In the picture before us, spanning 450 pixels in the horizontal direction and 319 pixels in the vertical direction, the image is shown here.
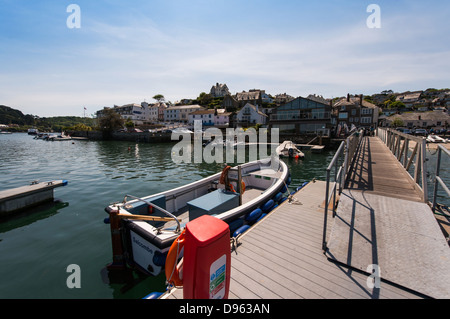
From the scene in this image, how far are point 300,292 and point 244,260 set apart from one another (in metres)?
1.38

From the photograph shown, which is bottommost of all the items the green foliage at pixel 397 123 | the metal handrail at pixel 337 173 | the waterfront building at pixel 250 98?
the metal handrail at pixel 337 173

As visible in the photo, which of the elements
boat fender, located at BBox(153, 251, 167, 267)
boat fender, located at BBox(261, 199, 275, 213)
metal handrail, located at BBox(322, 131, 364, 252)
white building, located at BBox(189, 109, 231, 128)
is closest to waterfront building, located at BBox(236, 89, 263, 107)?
white building, located at BBox(189, 109, 231, 128)

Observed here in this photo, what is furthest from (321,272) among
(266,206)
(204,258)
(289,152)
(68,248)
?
(289,152)

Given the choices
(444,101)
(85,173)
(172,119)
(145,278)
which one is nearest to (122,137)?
(172,119)

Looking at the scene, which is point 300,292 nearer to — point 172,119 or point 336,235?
point 336,235

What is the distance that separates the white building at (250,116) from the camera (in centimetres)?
7044

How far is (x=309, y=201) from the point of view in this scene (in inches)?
340

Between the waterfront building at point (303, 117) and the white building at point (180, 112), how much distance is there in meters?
53.6

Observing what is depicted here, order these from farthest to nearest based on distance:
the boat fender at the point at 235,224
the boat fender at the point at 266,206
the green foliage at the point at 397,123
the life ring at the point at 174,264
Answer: the green foliage at the point at 397,123 → the boat fender at the point at 266,206 → the boat fender at the point at 235,224 → the life ring at the point at 174,264

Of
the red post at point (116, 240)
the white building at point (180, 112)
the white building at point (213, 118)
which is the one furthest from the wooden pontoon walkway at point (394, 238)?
the white building at point (180, 112)

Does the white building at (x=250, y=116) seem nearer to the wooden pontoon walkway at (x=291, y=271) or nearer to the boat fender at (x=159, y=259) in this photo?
the wooden pontoon walkway at (x=291, y=271)

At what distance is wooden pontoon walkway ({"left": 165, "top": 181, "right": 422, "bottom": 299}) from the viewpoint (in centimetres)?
370

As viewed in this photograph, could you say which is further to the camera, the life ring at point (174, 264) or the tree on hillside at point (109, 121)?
the tree on hillside at point (109, 121)
